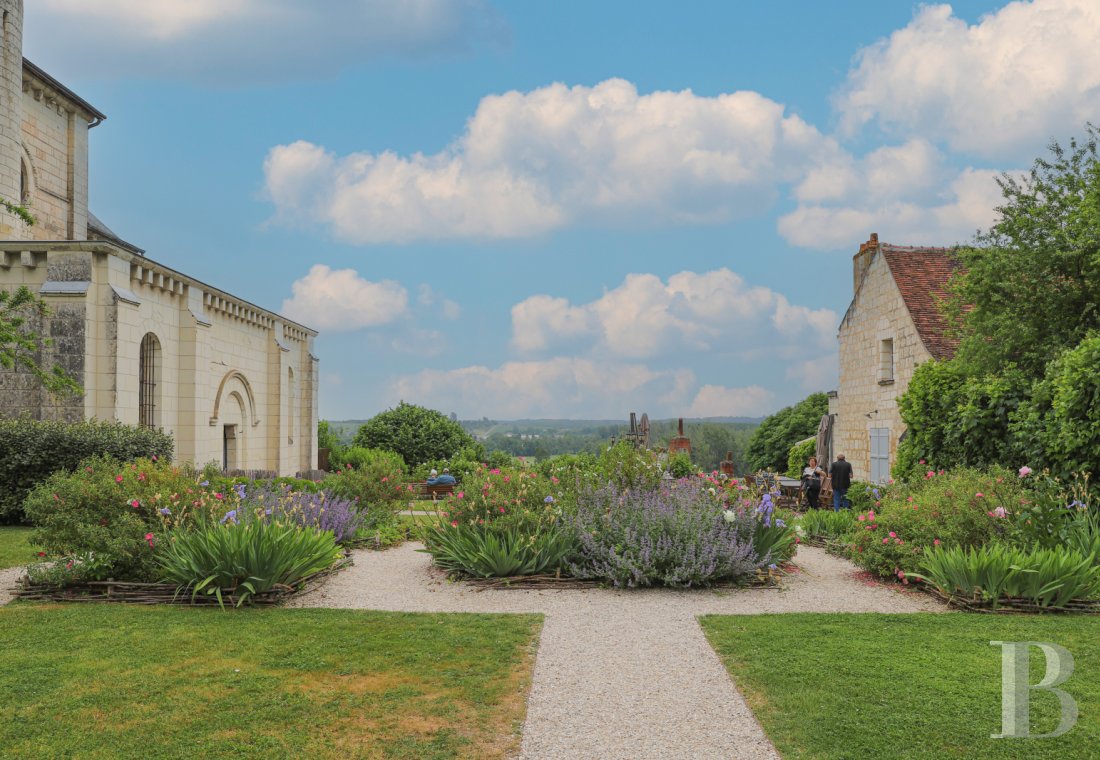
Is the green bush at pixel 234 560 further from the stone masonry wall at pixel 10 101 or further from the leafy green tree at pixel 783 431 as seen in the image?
the leafy green tree at pixel 783 431

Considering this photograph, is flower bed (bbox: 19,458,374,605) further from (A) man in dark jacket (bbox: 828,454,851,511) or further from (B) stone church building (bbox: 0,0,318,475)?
(A) man in dark jacket (bbox: 828,454,851,511)

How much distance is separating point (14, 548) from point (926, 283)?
69.9ft

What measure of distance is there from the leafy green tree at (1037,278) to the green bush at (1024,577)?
407 inches

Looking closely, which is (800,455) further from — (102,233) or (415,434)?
(102,233)

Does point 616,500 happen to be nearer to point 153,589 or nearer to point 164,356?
point 153,589

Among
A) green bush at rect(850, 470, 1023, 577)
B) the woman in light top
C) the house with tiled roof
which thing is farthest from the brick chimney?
green bush at rect(850, 470, 1023, 577)

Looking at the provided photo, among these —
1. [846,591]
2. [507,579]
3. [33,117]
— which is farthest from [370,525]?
[33,117]

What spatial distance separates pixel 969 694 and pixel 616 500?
507 cm

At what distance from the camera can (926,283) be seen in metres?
21.8

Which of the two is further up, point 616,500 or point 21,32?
point 21,32

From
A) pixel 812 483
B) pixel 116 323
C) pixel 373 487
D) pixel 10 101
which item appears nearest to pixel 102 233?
pixel 10 101

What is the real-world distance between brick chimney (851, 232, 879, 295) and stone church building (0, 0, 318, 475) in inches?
744

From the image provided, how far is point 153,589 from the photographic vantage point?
26.3 ft

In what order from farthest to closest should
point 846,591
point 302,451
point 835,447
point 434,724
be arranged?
point 302,451 → point 835,447 → point 846,591 → point 434,724
